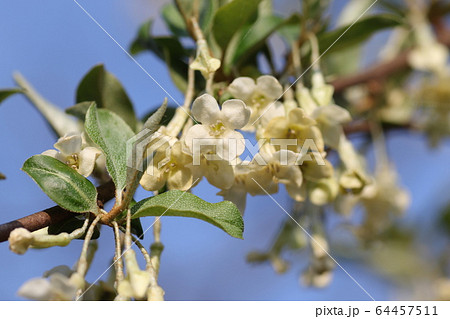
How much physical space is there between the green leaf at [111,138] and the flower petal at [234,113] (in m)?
0.18

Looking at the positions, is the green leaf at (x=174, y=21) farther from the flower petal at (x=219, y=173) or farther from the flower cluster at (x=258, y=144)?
the flower petal at (x=219, y=173)

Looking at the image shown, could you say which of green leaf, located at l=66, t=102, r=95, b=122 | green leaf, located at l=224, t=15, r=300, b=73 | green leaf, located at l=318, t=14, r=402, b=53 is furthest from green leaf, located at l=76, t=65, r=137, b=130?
green leaf, located at l=318, t=14, r=402, b=53

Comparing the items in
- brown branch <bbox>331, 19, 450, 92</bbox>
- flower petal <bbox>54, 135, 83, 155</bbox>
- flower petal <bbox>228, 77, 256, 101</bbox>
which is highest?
brown branch <bbox>331, 19, 450, 92</bbox>

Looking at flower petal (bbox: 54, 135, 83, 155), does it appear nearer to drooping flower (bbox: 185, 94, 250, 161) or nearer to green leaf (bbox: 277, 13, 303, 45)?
drooping flower (bbox: 185, 94, 250, 161)

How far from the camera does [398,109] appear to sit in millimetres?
1814

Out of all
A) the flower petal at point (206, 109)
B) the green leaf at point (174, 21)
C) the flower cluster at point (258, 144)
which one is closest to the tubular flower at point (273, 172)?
the flower cluster at point (258, 144)

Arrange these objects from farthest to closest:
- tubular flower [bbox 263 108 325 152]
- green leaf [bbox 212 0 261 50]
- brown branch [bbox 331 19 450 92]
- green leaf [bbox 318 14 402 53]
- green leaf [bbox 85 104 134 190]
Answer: brown branch [bbox 331 19 450 92] < green leaf [bbox 318 14 402 53] < green leaf [bbox 212 0 261 50] < tubular flower [bbox 263 108 325 152] < green leaf [bbox 85 104 134 190]

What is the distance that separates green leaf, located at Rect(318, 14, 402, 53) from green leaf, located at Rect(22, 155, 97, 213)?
27.4 inches

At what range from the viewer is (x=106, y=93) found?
1.22 m

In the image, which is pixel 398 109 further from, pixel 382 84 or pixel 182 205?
pixel 182 205

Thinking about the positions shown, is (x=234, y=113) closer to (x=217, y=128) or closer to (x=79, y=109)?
(x=217, y=128)

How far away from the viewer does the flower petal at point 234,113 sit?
0.91 metres

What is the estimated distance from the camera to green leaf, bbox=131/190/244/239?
80 centimetres

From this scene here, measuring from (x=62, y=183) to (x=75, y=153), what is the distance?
0.32 ft
